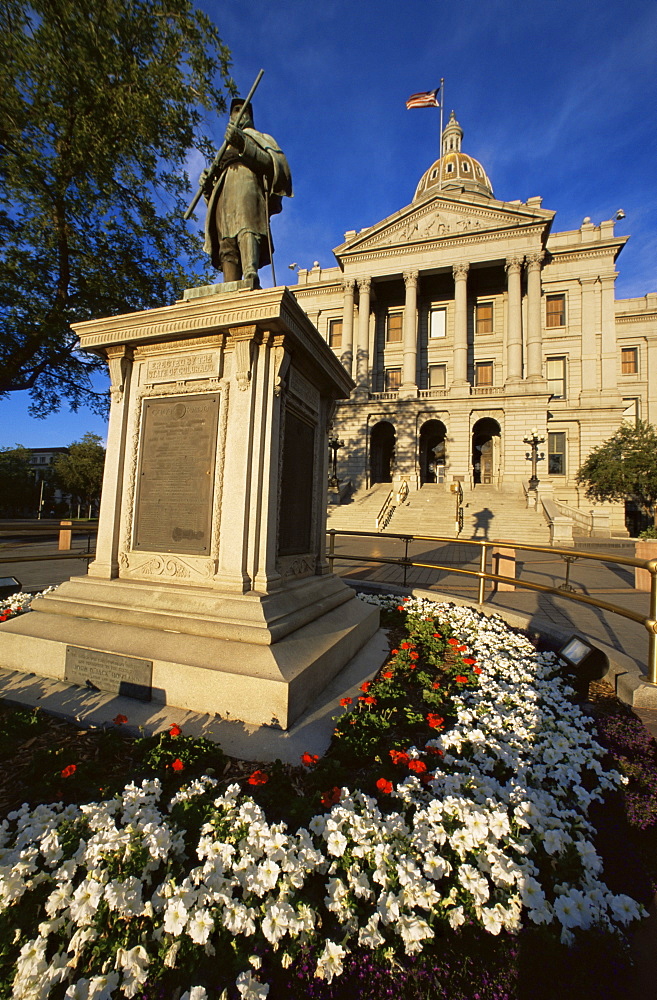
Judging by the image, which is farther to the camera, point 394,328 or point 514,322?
point 394,328

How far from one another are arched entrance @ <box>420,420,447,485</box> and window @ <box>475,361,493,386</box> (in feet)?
16.3

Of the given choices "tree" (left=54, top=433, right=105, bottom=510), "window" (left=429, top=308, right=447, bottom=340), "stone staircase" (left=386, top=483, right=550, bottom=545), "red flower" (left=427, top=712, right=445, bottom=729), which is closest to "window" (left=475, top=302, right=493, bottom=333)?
"window" (left=429, top=308, right=447, bottom=340)

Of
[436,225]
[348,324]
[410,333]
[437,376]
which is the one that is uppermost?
[436,225]

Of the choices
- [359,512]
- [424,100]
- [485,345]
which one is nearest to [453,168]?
[424,100]

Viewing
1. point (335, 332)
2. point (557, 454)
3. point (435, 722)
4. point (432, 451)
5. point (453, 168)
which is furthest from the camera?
point (453, 168)

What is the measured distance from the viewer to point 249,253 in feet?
→ 15.0

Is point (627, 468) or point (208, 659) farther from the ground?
point (627, 468)

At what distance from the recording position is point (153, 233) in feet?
46.5

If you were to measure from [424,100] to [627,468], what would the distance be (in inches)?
1245

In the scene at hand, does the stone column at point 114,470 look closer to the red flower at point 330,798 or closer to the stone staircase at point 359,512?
the red flower at point 330,798

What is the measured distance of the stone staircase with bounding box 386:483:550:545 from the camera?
70.0 ft

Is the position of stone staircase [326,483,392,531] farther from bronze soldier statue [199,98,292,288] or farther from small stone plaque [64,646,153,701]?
small stone plaque [64,646,153,701]

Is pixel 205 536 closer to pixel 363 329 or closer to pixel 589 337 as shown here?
pixel 363 329

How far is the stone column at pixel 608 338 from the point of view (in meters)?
34.7
